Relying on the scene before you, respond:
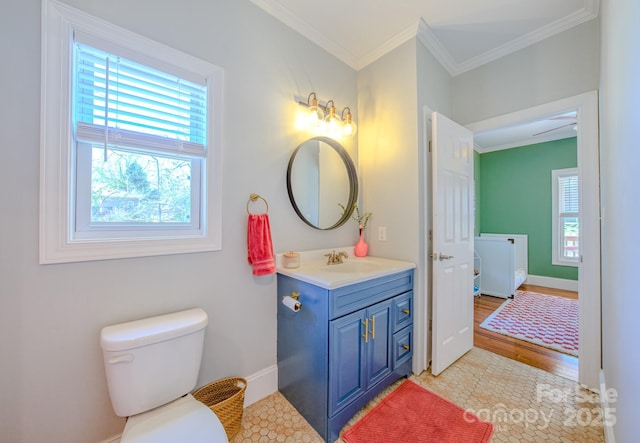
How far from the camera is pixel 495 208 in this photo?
16.0 ft

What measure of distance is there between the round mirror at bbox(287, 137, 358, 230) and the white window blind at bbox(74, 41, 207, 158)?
2.23 ft

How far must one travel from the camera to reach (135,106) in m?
1.31

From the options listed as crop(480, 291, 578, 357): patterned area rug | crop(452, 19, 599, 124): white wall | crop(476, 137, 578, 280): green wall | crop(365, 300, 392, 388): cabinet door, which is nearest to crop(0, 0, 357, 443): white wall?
crop(365, 300, 392, 388): cabinet door

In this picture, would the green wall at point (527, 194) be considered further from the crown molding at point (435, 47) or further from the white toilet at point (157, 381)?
the white toilet at point (157, 381)

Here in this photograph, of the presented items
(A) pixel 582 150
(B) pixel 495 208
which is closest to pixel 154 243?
Answer: (A) pixel 582 150

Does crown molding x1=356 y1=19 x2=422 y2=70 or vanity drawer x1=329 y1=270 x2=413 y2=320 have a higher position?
crown molding x1=356 y1=19 x2=422 y2=70

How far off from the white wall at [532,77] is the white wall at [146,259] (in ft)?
4.56

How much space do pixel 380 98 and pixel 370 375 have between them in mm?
2154

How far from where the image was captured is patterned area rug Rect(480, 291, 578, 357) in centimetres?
243

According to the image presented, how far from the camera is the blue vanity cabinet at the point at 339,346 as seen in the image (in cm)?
138

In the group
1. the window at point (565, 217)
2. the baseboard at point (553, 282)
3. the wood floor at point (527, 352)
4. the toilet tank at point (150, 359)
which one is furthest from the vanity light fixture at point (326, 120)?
the baseboard at point (553, 282)

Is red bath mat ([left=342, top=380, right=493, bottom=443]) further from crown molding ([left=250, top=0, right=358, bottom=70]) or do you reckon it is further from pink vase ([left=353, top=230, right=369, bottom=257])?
crown molding ([left=250, top=0, right=358, bottom=70])

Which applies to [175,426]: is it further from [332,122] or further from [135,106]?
[332,122]

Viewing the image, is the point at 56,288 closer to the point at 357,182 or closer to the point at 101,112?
the point at 101,112
